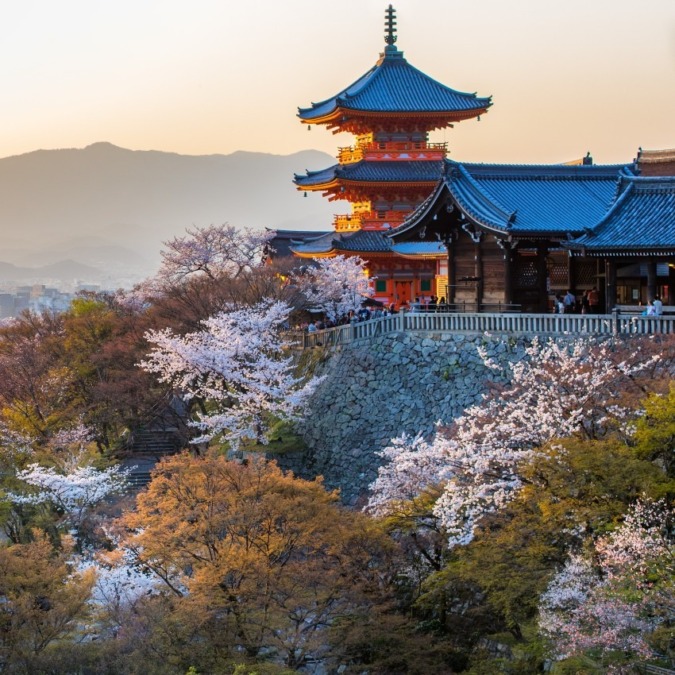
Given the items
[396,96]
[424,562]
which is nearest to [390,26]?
[396,96]

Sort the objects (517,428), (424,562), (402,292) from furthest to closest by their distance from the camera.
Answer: (402,292) → (424,562) → (517,428)

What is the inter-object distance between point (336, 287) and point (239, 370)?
8.11 m

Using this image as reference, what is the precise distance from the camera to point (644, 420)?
24.8 meters

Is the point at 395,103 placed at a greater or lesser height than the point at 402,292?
greater

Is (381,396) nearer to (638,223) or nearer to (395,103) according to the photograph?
(638,223)

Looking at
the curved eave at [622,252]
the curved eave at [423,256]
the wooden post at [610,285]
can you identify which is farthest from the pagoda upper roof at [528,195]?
the curved eave at [423,256]

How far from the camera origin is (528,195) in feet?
133

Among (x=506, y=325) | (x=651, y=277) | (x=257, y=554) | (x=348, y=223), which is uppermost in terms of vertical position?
(x=348, y=223)

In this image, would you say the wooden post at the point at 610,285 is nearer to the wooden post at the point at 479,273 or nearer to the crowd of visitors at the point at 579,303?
the crowd of visitors at the point at 579,303

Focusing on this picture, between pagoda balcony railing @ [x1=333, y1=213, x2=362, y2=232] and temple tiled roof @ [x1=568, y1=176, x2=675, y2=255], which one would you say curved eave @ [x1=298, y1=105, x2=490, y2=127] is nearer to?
pagoda balcony railing @ [x1=333, y1=213, x2=362, y2=232]

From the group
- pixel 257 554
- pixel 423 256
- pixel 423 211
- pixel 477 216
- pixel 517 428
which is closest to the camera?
pixel 257 554

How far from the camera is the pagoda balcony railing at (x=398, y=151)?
54625 mm

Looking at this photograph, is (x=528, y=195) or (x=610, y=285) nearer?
(x=610, y=285)

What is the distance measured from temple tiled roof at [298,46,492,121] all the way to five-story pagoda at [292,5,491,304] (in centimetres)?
4
